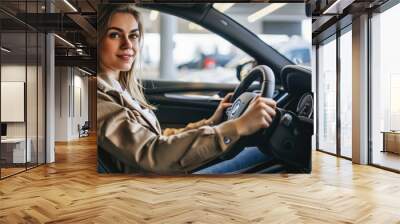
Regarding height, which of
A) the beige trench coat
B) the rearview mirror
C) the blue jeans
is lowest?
the blue jeans

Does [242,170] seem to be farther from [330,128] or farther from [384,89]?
[330,128]

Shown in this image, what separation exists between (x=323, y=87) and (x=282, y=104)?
16.7 ft

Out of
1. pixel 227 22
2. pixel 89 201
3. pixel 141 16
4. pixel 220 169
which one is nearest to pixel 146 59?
pixel 141 16

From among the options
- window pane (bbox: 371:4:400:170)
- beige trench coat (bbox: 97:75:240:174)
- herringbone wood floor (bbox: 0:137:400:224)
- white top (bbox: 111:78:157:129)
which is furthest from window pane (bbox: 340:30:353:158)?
white top (bbox: 111:78:157:129)

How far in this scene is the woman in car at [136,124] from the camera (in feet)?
20.9

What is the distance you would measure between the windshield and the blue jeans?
5.32ft

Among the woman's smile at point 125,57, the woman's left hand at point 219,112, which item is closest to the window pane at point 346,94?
the woman's left hand at point 219,112

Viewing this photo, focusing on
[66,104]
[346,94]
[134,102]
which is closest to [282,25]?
[134,102]

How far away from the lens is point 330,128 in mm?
10508

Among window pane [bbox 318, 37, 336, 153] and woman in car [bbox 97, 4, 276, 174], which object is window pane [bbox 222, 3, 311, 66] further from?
window pane [bbox 318, 37, 336, 153]

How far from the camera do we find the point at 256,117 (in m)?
6.45

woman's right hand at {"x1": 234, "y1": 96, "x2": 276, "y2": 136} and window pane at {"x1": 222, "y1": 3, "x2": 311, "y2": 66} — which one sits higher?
window pane at {"x1": 222, "y1": 3, "x2": 311, "y2": 66}

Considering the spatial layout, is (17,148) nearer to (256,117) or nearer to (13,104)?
(13,104)

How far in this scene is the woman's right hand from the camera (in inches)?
253
